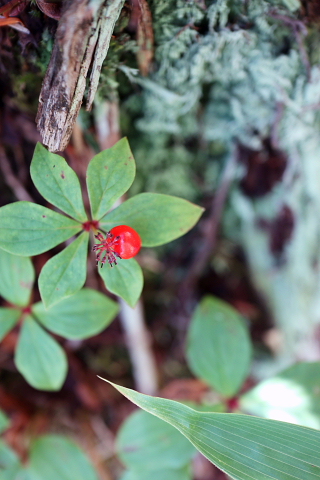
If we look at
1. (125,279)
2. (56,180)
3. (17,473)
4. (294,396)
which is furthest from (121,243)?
(17,473)

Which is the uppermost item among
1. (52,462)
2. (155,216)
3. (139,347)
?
(155,216)

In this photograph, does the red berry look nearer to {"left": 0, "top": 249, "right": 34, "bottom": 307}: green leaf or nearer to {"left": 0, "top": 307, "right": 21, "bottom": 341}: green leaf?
{"left": 0, "top": 249, "right": 34, "bottom": 307}: green leaf

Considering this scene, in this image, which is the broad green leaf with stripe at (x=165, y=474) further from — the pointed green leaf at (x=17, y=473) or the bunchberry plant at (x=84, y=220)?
the bunchberry plant at (x=84, y=220)

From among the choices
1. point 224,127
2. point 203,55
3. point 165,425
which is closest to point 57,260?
point 203,55

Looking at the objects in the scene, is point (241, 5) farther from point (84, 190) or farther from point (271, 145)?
point (84, 190)

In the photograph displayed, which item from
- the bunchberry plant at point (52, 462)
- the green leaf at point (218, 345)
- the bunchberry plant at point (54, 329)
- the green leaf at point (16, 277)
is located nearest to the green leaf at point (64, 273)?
the green leaf at point (16, 277)

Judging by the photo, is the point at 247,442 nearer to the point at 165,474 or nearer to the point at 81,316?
the point at 81,316

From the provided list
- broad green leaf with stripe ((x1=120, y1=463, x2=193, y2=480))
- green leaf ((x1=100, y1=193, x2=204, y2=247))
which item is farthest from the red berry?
broad green leaf with stripe ((x1=120, y1=463, x2=193, y2=480))
